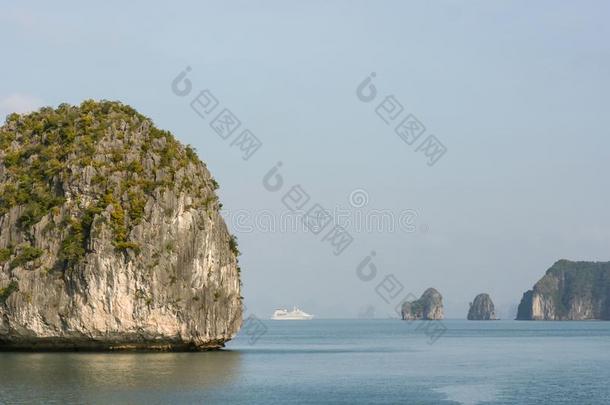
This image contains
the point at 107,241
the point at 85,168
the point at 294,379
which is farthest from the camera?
the point at 85,168

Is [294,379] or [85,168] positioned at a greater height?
[85,168]

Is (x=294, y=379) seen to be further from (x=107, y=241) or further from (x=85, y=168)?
(x=85, y=168)

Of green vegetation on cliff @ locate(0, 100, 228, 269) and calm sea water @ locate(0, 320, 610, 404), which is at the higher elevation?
green vegetation on cliff @ locate(0, 100, 228, 269)

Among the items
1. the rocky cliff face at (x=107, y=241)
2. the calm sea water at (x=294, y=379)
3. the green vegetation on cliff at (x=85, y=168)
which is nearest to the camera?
the calm sea water at (x=294, y=379)

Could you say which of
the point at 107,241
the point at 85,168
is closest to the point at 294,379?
the point at 107,241

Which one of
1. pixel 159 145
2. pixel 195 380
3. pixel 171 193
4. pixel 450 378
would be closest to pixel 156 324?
pixel 171 193

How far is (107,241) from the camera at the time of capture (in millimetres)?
76438

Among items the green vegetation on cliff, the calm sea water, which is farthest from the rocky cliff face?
the calm sea water

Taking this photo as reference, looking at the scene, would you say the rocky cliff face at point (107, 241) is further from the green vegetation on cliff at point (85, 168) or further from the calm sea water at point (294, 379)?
the calm sea water at point (294, 379)

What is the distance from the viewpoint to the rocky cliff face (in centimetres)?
7606

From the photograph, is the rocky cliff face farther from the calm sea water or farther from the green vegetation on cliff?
the calm sea water

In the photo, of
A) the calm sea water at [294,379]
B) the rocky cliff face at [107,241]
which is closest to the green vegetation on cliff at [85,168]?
the rocky cliff face at [107,241]

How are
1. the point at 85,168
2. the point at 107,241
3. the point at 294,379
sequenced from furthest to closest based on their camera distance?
1. the point at 85,168
2. the point at 107,241
3. the point at 294,379

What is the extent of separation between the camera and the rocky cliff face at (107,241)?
7606 centimetres
